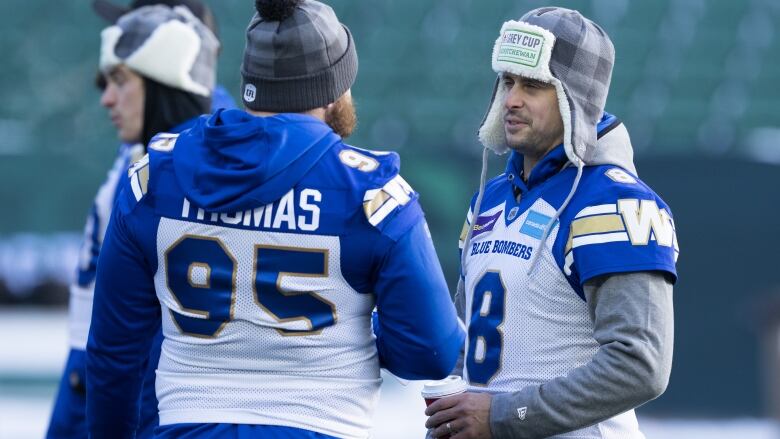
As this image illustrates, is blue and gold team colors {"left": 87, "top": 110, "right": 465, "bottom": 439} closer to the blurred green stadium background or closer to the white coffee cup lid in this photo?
the white coffee cup lid

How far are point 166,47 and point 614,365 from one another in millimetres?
2184

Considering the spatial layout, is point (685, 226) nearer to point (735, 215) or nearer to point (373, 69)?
point (735, 215)

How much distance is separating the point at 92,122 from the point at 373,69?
247 centimetres

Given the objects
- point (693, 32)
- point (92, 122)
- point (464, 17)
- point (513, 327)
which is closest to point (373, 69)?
point (464, 17)

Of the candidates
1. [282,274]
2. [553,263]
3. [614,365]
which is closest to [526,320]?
[553,263]

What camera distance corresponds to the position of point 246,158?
2.70 metres

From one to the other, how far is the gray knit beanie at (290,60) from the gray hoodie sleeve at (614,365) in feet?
2.42

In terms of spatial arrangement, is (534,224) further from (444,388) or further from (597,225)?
(444,388)

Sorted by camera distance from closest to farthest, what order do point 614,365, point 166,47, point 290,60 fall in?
point 614,365
point 290,60
point 166,47

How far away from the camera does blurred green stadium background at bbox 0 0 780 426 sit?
9.27 metres

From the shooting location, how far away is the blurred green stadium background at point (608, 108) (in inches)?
365

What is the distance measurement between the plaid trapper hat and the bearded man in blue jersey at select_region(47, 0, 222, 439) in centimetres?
151

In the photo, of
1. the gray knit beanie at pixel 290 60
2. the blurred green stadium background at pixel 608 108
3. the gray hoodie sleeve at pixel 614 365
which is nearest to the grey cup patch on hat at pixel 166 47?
the gray knit beanie at pixel 290 60

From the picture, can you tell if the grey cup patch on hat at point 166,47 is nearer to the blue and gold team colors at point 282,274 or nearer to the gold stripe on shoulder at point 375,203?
the blue and gold team colors at point 282,274
